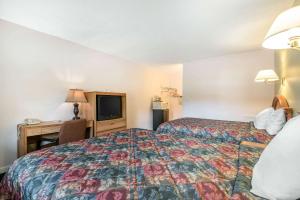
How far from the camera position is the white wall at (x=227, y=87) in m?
3.89

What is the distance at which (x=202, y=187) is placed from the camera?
3.01 feet

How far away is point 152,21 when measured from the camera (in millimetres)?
2512

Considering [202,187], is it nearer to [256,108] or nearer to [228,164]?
[228,164]

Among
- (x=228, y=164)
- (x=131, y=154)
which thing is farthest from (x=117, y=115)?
(x=228, y=164)

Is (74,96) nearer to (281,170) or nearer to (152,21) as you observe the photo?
(152,21)

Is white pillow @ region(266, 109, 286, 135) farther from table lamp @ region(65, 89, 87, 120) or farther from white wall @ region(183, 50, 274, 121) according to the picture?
table lamp @ region(65, 89, 87, 120)

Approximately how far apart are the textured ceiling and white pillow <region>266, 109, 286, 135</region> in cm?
136

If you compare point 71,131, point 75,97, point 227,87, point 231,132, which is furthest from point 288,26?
point 227,87

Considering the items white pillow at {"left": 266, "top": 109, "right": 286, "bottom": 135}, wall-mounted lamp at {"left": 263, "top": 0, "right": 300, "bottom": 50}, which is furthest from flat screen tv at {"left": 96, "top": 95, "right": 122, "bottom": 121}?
wall-mounted lamp at {"left": 263, "top": 0, "right": 300, "bottom": 50}

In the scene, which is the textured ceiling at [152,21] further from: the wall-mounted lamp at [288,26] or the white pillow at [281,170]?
the white pillow at [281,170]

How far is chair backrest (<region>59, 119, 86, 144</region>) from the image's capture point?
2590mm

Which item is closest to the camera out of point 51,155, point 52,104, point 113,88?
point 51,155

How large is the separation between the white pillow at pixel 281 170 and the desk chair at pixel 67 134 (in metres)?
2.56

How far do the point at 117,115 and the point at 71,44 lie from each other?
1.83 m
